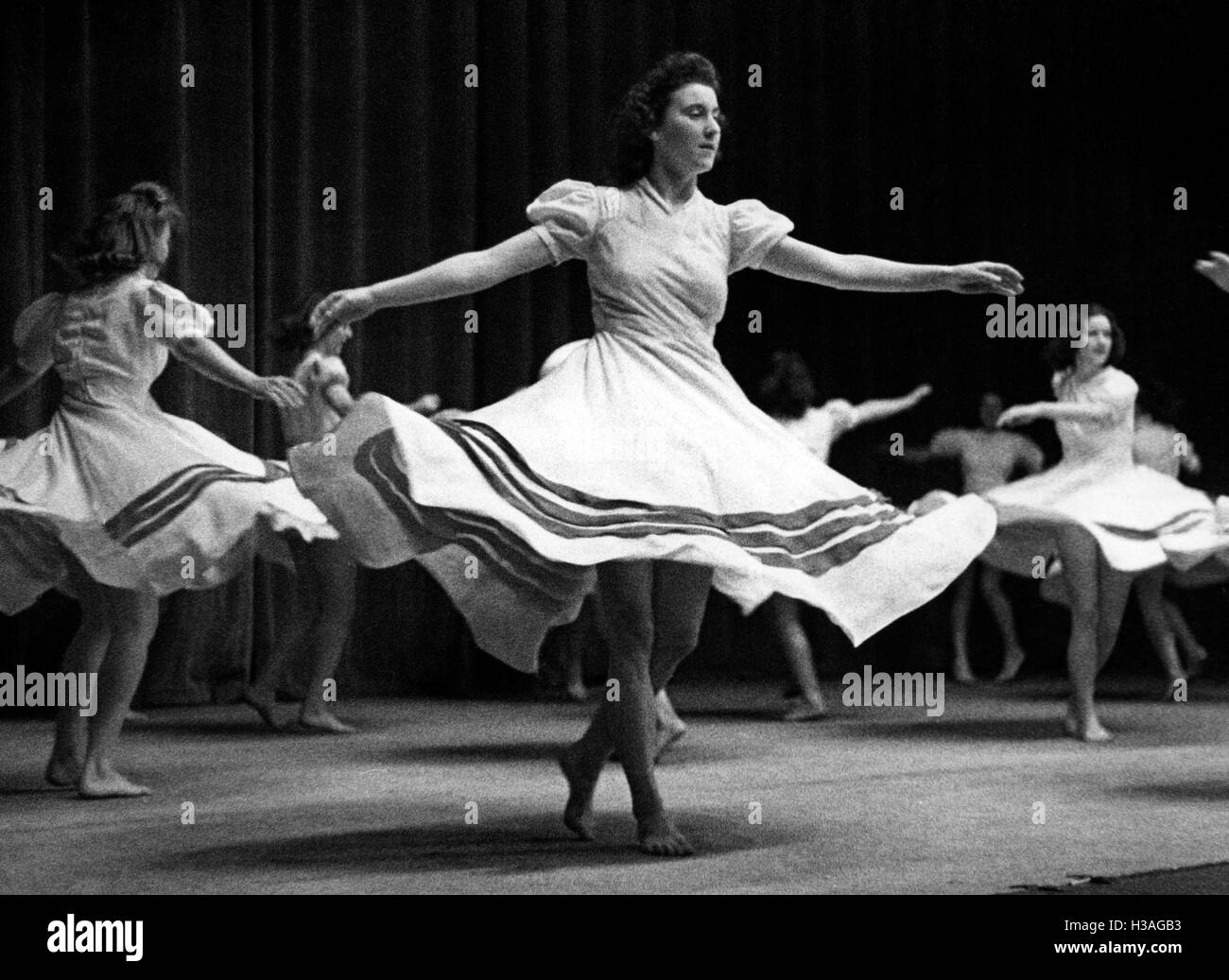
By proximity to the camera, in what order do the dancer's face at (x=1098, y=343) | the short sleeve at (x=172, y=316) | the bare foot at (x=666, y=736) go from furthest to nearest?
the dancer's face at (x=1098, y=343) → the bare foot at (x=666, y=736) → the short sleeve at (x=172, y=316)

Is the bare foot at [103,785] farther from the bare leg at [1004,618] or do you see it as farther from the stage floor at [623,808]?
the bare leg at [1004,618]

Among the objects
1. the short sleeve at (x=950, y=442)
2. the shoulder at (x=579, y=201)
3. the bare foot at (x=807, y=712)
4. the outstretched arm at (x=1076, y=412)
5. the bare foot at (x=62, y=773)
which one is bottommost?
the bare foot at (x=807, y=712)

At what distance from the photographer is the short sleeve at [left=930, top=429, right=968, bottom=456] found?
8094 millimetres

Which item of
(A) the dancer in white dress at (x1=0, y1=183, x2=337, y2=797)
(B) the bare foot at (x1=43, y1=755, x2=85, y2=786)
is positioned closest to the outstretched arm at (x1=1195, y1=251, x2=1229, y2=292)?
(A) the dancer in white dress at (x1=0, y1=183, x2=337, y2=797)

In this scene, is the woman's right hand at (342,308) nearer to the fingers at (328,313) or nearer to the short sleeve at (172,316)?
the fingers at (328,313)

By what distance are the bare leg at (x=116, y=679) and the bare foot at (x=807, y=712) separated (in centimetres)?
264

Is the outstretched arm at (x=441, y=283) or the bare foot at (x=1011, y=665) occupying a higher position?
the outstretched arm at (x=441, y=283)

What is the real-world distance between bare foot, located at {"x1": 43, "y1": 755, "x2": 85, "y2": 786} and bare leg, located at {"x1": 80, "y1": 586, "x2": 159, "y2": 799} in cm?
21

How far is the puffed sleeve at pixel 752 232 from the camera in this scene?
3764mm

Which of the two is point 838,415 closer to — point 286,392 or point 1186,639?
point 1186,639

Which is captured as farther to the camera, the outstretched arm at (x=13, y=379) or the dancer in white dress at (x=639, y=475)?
the outstretched arm at (x=13, y=379)

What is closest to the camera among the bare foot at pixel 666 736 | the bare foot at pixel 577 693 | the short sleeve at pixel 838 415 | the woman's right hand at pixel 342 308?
the woman's right hand at pixel 342 308

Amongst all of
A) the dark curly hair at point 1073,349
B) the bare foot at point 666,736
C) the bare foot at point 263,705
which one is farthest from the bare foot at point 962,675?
the bare foot at point 263,705

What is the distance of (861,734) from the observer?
593 centimetres
